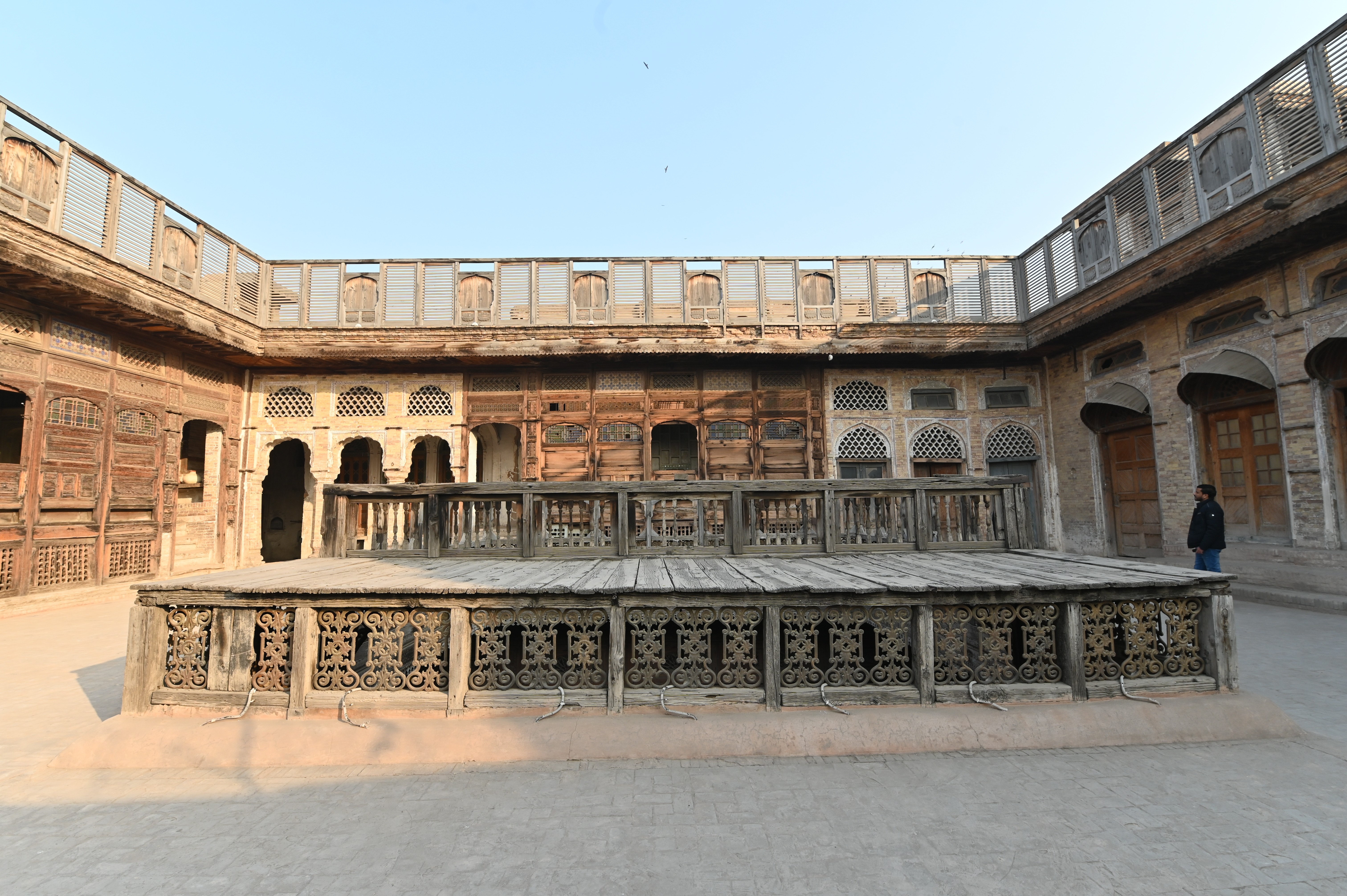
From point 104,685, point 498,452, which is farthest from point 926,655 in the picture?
point 498,452

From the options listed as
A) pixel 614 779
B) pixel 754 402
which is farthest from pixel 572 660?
pixel 754 402

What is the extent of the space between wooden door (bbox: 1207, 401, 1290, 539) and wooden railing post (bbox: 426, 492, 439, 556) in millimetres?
11515

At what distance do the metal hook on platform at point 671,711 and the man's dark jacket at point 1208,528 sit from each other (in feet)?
25.7

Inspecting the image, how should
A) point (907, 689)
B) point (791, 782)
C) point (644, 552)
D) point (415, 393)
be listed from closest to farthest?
point (791, 782) < point (907, 689) < point (644, 552) < point (415, 393)

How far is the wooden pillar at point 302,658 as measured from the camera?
3354 millimetres

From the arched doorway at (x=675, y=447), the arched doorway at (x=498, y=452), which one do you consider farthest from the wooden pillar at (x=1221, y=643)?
the arched doorway at (x=498, y=452)

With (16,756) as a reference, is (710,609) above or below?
above

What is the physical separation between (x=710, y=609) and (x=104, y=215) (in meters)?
12.4

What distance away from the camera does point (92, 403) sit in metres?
9.63

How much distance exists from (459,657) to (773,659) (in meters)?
1.87

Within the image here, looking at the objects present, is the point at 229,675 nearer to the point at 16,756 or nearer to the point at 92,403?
the point at 16,756

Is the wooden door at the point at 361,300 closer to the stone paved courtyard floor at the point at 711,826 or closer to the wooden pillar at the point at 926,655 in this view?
the stone paved courtyard floor at the point at 711,826

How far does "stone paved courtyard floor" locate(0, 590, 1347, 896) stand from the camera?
7.13 feet

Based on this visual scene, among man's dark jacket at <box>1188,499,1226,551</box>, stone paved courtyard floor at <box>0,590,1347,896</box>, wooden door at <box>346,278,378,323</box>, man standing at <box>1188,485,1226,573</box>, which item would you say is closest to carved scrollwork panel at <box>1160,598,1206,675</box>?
stone paved courtyard floor at <box>0,590,1347,896</box>
